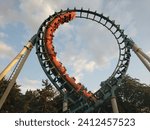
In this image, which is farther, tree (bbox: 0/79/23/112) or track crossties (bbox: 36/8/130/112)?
tree (bbox: 0/79/23/112)

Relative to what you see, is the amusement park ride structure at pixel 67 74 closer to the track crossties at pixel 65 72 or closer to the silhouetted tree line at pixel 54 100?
the track crossties at pixel 65 72

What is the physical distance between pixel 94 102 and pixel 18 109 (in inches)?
750

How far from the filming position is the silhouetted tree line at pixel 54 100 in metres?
38.3

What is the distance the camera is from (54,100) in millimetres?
42156

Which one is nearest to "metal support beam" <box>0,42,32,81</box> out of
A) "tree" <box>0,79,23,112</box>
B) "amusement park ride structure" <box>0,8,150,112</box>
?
"amusement park ride structure" <box>0,8,150,112</box>

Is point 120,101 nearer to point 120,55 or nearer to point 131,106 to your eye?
point 131,106

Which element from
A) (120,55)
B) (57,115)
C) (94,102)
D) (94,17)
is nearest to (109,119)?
(57,115)

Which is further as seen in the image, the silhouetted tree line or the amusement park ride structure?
the silhouetted tree line

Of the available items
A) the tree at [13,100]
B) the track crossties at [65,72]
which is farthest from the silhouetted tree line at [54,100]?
the track crossties at [65,72]

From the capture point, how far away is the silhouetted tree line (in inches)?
1510

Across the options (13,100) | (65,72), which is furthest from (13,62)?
(13,100)

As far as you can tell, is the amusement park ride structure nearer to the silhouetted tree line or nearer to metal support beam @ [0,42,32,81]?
metal support beam @ [0,42,32,81]

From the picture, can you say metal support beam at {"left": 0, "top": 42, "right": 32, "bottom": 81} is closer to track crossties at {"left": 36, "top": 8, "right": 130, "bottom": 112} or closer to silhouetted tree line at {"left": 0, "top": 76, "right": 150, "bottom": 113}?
track crossties at {"left": 36, "top": 8, "right": 130, "bottom": 112}

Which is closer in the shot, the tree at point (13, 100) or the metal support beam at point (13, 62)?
the metal support beam at point (13, 62)
